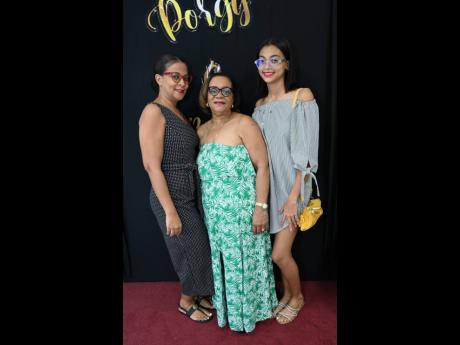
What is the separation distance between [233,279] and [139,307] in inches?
37.0

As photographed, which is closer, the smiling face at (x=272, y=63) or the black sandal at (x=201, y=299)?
the smiling face at (x=272, y=63)

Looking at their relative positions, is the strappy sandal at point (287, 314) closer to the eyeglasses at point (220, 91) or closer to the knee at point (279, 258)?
the knee at point (279, 258)

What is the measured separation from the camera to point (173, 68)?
1699 millimetres

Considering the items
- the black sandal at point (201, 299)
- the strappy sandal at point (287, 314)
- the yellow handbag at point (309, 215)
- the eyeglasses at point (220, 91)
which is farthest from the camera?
the black sandal at point (201, 299)

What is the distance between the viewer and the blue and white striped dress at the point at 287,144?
1.66 m

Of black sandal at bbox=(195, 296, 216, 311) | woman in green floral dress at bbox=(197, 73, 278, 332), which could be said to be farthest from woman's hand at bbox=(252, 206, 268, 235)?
black sandal at bbox=(195, 296, 216, 311)

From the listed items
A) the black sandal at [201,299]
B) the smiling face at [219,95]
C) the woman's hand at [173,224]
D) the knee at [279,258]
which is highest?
the smiling face at [219,95]

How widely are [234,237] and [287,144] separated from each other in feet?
2.18

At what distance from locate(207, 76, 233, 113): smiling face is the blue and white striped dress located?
288 mm

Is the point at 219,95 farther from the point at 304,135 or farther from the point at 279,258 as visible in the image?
the point at 279,258

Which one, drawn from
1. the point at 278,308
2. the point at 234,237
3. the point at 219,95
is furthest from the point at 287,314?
the point at 219,95

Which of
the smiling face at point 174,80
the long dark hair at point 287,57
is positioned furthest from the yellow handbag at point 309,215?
the smiling face at point 174,80

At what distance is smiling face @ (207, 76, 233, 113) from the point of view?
1.63 meters

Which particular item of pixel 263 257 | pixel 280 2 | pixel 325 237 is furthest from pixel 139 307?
pixel 280 2
